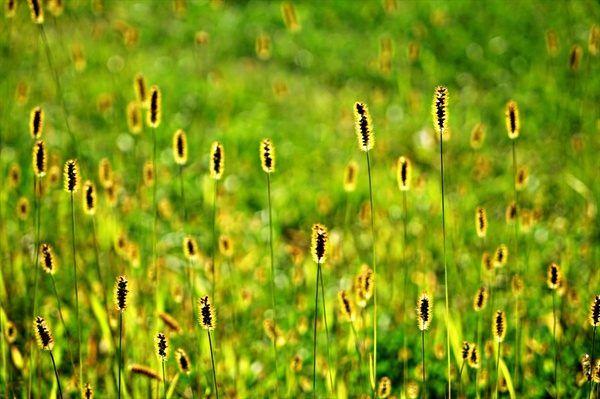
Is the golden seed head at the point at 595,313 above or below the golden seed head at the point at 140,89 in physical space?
below

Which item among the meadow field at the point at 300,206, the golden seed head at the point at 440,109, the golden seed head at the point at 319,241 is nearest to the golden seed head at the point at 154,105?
the meadow field at the point at 300,206

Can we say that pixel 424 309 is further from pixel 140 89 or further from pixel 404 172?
pixel 140 89

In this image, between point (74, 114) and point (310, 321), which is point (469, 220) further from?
point (74, 114)

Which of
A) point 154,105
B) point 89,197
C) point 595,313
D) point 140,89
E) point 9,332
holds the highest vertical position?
point 140,89

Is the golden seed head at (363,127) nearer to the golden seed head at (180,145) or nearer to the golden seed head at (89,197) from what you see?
the golden seed head at (180,145)

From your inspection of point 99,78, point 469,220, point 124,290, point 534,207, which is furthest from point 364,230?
point 99,78

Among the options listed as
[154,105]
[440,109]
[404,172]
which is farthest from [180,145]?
[440,109]

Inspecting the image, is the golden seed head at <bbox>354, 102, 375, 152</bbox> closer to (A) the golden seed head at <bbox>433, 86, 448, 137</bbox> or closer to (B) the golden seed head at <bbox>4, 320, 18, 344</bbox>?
(A) the golden seed head at <bbox>433, 86, 448, 137</bbox>

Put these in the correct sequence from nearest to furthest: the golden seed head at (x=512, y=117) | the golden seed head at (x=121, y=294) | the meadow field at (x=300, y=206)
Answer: the golden seed head at (x=121, y=294) → the golden seed head at (x=512, y=117) → the meadow field at (x=300, y=206)

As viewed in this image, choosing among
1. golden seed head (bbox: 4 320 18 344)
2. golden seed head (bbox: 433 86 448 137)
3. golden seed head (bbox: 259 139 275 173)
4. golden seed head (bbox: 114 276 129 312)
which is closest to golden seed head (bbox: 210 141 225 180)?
golden seed head (bbox: 259 139 275 173)
